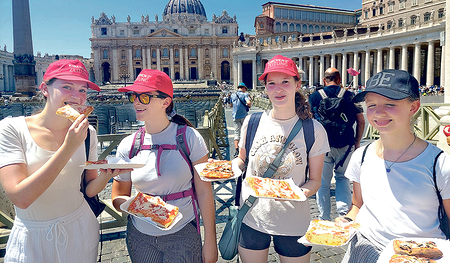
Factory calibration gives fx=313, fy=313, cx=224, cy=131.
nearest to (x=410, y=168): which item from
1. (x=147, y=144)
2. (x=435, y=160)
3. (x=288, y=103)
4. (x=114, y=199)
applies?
(x=435, y=160)

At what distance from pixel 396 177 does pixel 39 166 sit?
2.01 metres

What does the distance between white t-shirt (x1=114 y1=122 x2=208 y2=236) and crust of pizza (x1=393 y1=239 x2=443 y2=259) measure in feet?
4.18

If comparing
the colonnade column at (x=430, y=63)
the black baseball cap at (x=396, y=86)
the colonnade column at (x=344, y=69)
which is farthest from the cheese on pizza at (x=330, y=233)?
the colonnade column at (x=344, y=69)

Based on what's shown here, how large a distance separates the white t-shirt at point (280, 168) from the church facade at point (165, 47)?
262 ft

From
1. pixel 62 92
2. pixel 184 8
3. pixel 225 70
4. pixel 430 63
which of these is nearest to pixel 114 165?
pixel 62 92

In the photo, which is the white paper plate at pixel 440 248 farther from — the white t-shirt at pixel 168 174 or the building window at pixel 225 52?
the building window at pixel 225 52

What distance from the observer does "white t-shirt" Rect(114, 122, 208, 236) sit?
213 centimetres

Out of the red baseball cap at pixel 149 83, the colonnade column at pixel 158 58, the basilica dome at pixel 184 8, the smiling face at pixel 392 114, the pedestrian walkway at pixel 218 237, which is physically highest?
the basilica dome at pixel 184 8

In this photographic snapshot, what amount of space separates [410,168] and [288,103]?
3.11 feet

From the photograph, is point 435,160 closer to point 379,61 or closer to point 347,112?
point 347,112

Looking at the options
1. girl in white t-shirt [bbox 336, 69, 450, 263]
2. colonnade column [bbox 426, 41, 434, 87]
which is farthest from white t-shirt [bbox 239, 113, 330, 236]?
colonnade column [bbox 426, 41, 434, 87]

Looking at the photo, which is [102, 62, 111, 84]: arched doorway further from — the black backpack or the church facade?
the black backpack

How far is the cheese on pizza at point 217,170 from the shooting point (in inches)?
79.2

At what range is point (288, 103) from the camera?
7.65 ft
